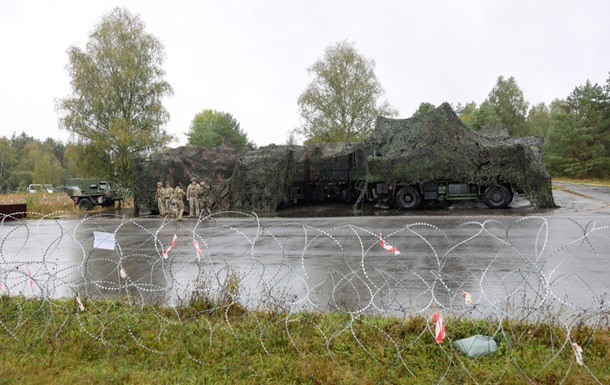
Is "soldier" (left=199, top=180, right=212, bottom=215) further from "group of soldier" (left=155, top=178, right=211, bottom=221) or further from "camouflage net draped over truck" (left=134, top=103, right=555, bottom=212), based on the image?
"camouflage net draped over truck" (left=134, top=103, right=555, bottom=212)

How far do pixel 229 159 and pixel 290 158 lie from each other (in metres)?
3.59

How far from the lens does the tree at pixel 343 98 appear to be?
44719 mm

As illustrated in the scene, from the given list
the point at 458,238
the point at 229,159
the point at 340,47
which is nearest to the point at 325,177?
the point at 229,159

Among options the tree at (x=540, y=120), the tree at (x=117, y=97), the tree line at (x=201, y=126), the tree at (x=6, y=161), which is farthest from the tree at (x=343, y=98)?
the tree at (x=6, y=161)

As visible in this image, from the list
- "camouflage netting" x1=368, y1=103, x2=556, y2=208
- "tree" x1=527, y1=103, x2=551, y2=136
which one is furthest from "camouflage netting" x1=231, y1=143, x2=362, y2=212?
"tree" x1=527, y1=103, x2=551, y2=136

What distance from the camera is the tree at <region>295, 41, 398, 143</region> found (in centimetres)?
4472

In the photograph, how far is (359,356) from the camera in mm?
4410

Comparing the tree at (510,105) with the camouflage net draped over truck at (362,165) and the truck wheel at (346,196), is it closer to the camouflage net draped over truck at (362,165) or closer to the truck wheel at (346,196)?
the camouflage net draped over truck at (362,165)

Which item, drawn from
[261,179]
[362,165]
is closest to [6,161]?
[261,179]

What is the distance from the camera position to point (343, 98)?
148ft

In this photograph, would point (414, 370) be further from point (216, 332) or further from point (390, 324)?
point (216, 332)

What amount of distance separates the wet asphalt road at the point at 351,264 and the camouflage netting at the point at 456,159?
103 inches

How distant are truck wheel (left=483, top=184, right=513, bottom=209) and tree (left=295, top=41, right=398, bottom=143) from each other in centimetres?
2578

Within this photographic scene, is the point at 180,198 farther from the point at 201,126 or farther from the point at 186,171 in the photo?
the point at 201,126
